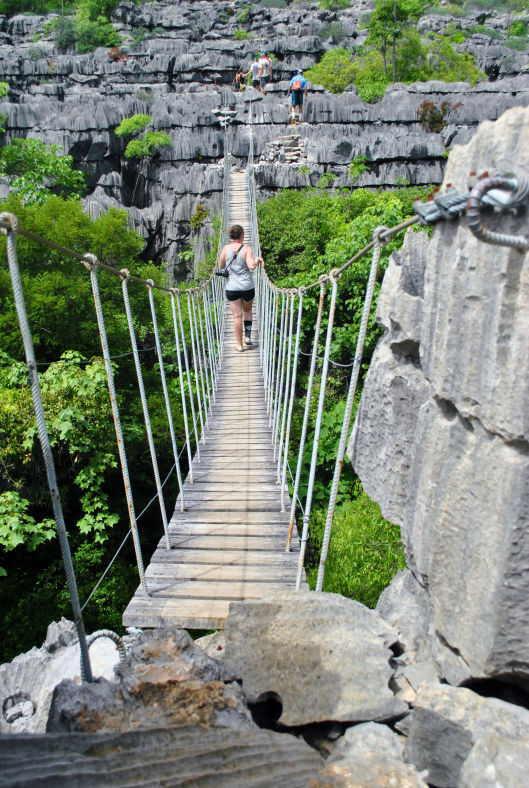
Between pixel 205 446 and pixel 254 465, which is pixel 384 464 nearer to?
pixel 254 465

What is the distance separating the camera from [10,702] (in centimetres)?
189

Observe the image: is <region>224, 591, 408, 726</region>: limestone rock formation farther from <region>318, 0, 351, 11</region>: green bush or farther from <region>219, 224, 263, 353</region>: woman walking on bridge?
<region>318, 0, 351, 11</region>: green bush

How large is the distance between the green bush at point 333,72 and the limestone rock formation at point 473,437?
15.7m

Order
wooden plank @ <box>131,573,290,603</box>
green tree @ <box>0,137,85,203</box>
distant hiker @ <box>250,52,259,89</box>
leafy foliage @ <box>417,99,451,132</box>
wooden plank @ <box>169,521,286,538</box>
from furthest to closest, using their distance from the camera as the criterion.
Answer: distant hiker @ <box>250,52,259,89</box> → leafy foliage @ <box>417,99,451,132</box> → green tree @ <box>0,137,85,203</box> → wooden plank @ <box>169,521,286,538</box> → wooden plank @ <box>131,573,290,603</box>

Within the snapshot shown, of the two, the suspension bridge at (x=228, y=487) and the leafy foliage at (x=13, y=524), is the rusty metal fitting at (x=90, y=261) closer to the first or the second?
the suspension bridge at (x=228, y=487)

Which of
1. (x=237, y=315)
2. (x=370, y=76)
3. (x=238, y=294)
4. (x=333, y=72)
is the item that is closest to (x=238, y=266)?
(x=238, y=294)

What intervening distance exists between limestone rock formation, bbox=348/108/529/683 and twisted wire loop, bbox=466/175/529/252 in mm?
30

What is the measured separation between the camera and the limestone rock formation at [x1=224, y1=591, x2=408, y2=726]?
37.8 inches

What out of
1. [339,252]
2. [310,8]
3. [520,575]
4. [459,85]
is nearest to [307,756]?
[520,575]

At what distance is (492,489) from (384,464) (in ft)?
1.22

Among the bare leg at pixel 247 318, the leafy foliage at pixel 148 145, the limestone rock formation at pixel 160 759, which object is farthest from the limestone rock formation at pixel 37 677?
the leafy foliage at pixel 148 145

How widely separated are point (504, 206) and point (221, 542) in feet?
4.70

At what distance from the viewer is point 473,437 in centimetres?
88

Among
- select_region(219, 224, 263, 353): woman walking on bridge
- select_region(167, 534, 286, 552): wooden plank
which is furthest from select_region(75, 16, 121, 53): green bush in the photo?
select_region(167, 534, 286, 552): wooden plank
